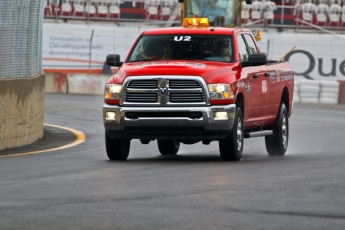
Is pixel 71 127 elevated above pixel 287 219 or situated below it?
below

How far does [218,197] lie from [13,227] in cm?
257

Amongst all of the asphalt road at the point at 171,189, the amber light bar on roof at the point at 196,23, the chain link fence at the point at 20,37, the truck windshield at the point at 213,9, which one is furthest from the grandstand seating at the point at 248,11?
the amber light bar on roof at the point at 196,23

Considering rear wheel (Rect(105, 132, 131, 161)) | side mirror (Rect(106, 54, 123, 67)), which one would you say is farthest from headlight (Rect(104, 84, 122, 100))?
side mirror (Rect(106, 54, 123, 67))

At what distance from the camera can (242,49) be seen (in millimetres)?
16016

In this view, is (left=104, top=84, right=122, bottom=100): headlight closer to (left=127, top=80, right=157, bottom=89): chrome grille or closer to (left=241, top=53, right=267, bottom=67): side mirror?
(left=127, top=80, right=157, bottom=89): chrome grille

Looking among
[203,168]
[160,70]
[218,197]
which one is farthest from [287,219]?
[160,70]

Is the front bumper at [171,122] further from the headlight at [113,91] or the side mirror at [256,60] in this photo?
the side mirror at [256,60]

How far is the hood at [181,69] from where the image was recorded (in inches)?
569

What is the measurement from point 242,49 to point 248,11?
102 ft

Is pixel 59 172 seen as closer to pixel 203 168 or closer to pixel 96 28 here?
pixel 203 168

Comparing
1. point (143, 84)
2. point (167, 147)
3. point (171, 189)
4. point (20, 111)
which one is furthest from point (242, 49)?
point (171, 189)

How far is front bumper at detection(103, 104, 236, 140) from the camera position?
14.3 metres

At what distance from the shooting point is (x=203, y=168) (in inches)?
531

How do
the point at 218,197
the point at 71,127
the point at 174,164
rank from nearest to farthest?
the point at 218,197 → the point at 174,164 → the point at 71,127
